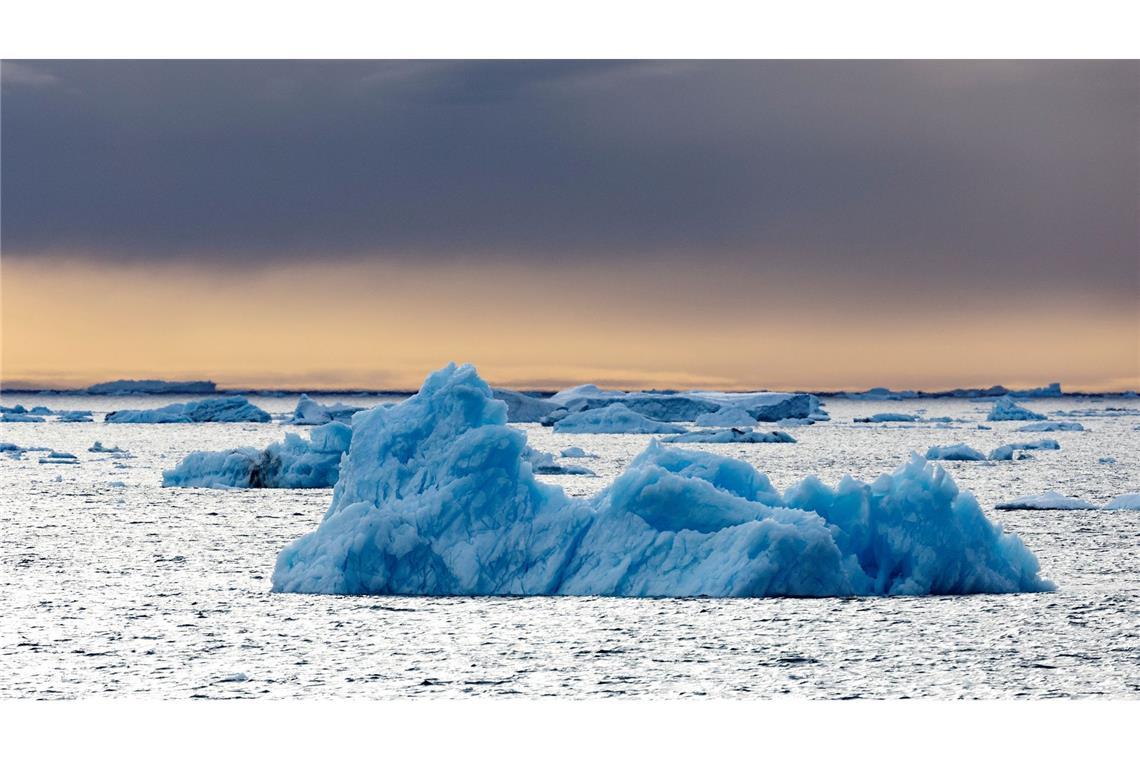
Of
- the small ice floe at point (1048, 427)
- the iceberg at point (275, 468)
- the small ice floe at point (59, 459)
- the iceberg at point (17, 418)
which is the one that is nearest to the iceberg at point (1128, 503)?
the iceberg at point (275, 468)

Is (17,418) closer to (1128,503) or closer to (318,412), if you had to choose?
(318,412)

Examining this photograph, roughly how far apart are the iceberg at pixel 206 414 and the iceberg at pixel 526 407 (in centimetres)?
848

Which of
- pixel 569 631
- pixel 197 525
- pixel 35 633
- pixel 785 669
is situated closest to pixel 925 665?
pixel 785 669

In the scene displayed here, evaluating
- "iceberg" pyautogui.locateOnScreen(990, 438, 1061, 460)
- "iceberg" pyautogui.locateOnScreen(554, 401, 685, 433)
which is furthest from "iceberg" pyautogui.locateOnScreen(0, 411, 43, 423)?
"iceberg" pyautogui.locateOnScreen(990, 438, 1061, 460)

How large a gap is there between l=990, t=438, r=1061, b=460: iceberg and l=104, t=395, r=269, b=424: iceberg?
22434 millimetres

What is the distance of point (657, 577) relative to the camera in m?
9.39

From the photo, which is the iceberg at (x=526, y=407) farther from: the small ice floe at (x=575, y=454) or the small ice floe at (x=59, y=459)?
the small ice floe at (x=59, y=459)

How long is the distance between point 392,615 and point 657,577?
1794 millimetres

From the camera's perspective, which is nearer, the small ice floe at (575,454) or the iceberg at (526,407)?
the small ice floe at (575,454)

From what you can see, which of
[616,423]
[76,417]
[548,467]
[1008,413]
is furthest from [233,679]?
[76,417]

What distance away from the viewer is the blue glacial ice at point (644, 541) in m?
9.34

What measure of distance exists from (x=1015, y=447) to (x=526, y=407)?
2324 cm

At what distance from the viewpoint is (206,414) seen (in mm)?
46375

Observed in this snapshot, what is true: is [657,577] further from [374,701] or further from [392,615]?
[374,701]
